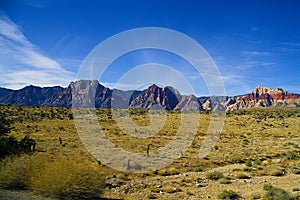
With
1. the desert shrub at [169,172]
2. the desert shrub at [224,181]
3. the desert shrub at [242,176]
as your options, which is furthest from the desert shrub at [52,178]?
the desert shrub at [242,176]

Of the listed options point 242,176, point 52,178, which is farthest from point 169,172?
point 52,178

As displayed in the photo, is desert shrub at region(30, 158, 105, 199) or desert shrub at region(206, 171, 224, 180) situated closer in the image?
desert shrub at region(30, 158, 105, 199)

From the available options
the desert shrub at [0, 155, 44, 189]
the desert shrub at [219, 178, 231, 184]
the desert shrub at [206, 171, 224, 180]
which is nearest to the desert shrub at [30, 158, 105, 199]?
the desert shrub at [0, 155, 44, 189]

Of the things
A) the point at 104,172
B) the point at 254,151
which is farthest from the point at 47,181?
the point at 254,151

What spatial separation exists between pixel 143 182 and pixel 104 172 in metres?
4.35

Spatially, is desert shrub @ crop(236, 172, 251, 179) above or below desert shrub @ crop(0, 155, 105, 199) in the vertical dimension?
below

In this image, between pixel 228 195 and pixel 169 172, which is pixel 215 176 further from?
pixel 228 195

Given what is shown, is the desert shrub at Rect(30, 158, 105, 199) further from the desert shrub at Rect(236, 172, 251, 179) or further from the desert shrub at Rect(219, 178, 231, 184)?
the desert shrub at Rect(236, 172, 251, 179)

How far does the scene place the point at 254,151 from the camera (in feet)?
112

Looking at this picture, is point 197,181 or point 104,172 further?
point 104,172

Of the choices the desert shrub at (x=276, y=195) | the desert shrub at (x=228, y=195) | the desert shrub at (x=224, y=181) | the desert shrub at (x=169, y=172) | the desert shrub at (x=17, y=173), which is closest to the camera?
the desert shrub at (x=17, y=173)

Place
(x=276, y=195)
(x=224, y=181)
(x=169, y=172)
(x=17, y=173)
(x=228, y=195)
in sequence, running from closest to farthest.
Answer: (x=17, y=173), (x=276, y=195), (x=228, y=195), (x=224, y=181), (x=169, y=172)

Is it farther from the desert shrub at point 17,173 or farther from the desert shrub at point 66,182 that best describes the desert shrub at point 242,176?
the desert shrub at point 17,173

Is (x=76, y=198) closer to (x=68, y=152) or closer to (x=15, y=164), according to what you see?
(x=15, y=164)
